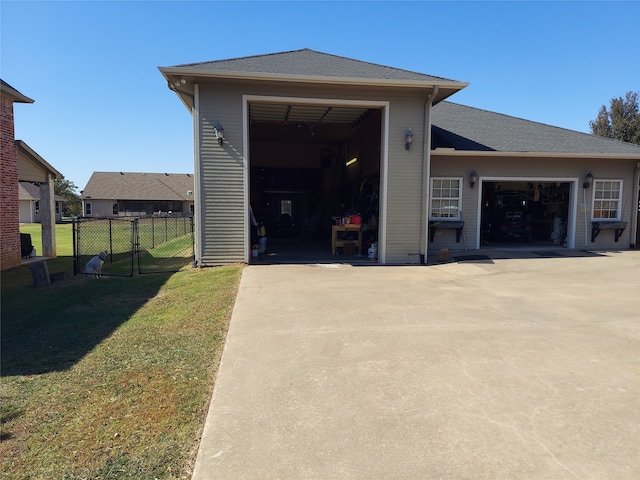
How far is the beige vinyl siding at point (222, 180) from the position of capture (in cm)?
962

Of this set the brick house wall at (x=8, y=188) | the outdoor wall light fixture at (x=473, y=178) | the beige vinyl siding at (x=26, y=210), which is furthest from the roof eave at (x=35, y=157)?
the beige vinyl siding at (x=26, y=210)

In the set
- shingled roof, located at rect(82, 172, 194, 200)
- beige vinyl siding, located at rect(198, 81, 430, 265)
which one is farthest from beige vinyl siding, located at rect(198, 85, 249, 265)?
shingled roof, located at rect(82, 172, 194, 200)

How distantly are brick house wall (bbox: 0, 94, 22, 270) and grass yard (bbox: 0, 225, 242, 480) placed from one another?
16.5ft

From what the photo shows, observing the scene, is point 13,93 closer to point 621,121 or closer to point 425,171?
point 425,171

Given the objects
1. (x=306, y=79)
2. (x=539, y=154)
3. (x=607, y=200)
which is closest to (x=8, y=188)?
(x=306, y=79)

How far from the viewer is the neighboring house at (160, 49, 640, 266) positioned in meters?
9.70

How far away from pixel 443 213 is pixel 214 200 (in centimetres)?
683

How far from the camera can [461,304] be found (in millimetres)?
6379

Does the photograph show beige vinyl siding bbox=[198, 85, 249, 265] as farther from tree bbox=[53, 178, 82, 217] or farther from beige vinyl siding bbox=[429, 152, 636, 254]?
tree bbox=[53, 178, 82, 217]

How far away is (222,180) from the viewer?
32.1 feet

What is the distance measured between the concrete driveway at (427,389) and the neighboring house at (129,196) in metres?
42.8

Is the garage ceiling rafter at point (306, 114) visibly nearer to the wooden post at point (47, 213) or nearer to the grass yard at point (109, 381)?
the grass yard at point (109, 381)

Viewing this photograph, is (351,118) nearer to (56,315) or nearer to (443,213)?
(443,213)

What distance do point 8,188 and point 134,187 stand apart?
129 ft
